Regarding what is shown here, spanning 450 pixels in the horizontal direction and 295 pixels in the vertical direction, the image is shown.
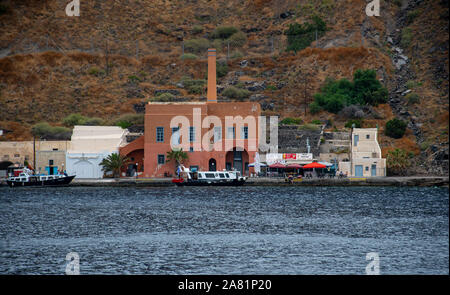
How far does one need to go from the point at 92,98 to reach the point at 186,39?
28366 millimetres

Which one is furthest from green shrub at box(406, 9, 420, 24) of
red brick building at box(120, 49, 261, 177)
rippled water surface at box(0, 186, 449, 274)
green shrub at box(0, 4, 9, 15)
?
green shrub at box(0, 4, 9, 15)

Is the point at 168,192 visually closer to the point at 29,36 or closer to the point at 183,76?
the point at 183,76

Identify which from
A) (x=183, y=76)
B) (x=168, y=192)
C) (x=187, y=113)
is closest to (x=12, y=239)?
(x=168, y=192)

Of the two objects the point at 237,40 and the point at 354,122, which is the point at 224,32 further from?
the point at 354,122

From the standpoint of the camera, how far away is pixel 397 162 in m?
66.9

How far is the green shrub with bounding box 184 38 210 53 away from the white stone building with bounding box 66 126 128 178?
46132mm

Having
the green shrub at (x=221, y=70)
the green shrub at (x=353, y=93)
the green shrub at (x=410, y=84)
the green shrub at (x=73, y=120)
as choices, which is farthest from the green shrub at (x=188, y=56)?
the green shrub at (x=410, y=84)

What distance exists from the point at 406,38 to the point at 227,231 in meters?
77.5

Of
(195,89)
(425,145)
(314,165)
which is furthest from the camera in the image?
(195,89)

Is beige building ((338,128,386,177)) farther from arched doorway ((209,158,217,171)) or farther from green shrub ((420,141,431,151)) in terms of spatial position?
arched doorway ((209,158,217,171))

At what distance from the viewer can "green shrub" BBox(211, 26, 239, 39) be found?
12081 cm

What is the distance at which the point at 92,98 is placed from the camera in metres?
99.4

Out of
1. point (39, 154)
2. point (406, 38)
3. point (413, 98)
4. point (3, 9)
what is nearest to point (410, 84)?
point (413, 98)
